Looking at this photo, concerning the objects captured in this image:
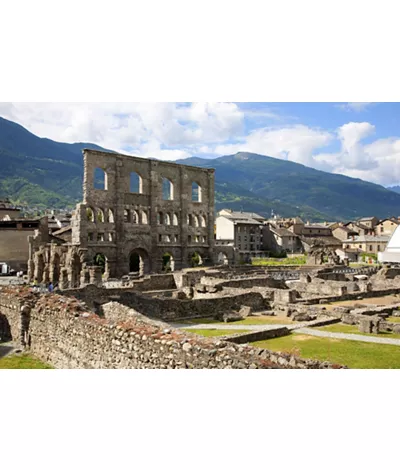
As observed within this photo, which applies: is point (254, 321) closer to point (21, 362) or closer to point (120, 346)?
point (21, 362)

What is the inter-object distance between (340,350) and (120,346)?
9.07m

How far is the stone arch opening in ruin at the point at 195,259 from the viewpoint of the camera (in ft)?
215

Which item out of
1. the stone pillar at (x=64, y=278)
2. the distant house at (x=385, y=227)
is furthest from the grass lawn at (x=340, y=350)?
the distant house at (x=385, y=227)

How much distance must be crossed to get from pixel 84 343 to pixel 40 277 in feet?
114

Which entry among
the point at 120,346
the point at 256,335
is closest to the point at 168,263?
the point at 256,335

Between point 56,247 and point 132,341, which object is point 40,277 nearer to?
point 56,247

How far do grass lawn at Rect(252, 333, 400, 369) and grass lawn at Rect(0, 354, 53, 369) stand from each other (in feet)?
24.8

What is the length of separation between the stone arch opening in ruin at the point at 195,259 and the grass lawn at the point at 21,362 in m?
53.4

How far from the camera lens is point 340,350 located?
1552 centimetres

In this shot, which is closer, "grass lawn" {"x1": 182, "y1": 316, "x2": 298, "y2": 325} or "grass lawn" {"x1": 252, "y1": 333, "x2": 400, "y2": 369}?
"grass lawn" {"x1": 252, "y1": 333, "x2": 400, "y2": 369}

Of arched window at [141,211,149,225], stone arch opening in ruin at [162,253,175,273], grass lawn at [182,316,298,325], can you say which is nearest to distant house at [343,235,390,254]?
stone arch opening in ruin at [162,253,175,273]

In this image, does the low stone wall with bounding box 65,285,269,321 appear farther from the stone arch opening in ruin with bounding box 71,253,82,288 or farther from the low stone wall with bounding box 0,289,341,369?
the stone arch opening in ruin with bounding box 71,253,82,288

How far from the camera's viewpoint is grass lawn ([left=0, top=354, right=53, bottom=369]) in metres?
11.1

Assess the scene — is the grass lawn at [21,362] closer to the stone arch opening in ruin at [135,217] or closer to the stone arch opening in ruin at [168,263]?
the stone arch opening in ruin at [135,217]
